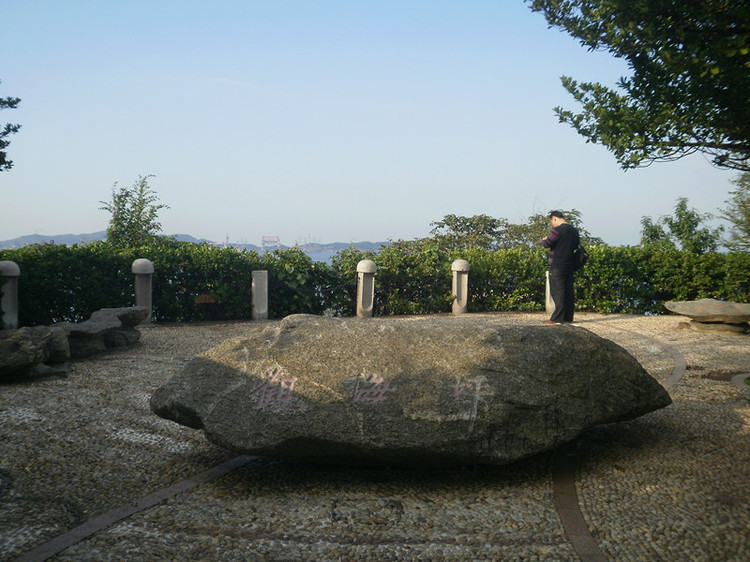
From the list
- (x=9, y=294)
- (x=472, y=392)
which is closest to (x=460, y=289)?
(x=9, y=294)

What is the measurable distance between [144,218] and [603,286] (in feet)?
40.1

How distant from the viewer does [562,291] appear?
11.4m

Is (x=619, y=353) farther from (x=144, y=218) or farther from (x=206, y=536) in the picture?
(x=144, y=218)

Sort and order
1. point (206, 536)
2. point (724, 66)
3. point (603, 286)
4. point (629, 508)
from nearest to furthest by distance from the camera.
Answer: point (206, 536)
point (629, 508)
point (724, 66)
point (603, 286)

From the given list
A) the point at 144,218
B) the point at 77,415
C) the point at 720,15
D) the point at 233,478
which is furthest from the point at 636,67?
the point at 144,218

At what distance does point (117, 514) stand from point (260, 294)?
9.01 metres

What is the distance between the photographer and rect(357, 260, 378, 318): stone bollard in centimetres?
1333

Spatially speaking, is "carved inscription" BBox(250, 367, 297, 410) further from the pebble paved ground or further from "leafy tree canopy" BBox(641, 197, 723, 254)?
"leafy tree canopy" BBox(641, 197, 723, 254)

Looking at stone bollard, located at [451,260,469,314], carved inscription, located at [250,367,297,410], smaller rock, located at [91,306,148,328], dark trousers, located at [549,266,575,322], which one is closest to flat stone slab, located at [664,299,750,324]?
dark trousers, located at [549,266,575,322]

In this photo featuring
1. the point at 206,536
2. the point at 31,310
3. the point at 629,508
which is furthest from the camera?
the point at 31,310

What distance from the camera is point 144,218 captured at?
16828 millimetres

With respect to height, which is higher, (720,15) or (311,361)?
(720,15)

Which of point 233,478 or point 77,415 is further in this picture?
point 77,415

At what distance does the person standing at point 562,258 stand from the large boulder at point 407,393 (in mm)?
6614
